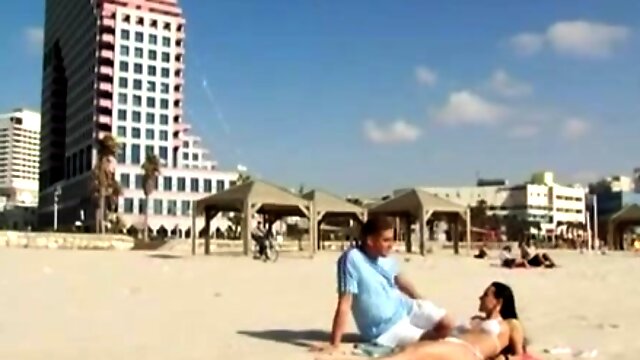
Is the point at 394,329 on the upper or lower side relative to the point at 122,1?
lower

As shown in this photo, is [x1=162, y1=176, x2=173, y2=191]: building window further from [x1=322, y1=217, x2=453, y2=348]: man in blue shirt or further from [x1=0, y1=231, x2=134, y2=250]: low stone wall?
[x1=322, y1=217, x2=453, y2=348]: man in blue shirt

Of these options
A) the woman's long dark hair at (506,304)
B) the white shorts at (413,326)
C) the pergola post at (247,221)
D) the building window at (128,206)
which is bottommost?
the white shorts at (413,326)

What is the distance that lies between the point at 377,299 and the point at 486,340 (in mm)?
1074

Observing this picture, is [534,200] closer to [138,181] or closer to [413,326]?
[138,181]

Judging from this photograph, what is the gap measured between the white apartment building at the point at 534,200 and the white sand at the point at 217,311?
419 feet

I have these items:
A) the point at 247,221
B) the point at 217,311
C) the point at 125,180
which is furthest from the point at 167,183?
the point at 217,311

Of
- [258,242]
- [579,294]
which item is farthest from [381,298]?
[258,242]

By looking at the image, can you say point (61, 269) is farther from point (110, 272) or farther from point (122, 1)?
point (122, 1)

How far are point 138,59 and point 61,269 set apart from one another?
8606cm

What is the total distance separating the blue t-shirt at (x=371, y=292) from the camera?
5.50m

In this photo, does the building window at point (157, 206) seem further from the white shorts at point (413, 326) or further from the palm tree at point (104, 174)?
the white shorts at point (413, 326)

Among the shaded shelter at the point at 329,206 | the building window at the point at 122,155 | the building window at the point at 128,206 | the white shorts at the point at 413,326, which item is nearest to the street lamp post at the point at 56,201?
the building window at the point at 122,155

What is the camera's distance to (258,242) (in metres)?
24.9

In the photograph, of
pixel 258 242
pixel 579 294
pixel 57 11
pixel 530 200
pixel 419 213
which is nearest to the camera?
pixel 579 294
